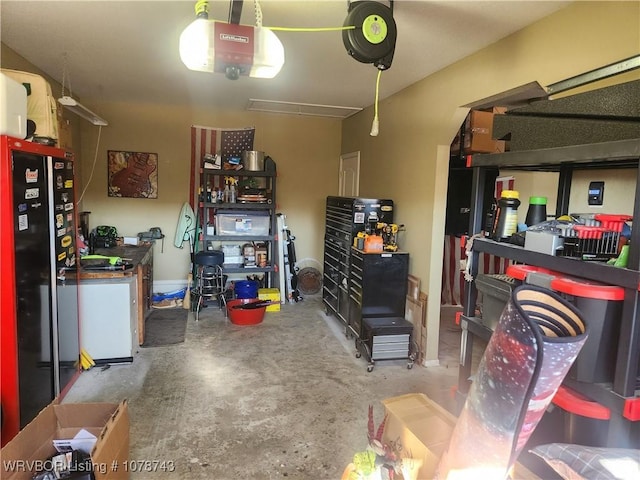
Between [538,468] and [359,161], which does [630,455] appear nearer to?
[538,468]

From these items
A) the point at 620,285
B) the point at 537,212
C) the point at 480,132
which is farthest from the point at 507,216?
the point at 480,132

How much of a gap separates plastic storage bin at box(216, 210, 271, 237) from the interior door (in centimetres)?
115

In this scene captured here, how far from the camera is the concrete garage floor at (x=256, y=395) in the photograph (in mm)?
2344

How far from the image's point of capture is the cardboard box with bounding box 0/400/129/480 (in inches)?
67.2

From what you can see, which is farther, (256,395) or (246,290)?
(246,290)

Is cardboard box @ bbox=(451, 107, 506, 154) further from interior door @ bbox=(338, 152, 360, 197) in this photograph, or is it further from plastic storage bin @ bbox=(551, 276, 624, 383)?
plastic storage bin @ bbox=(551, 276, 624, 383)

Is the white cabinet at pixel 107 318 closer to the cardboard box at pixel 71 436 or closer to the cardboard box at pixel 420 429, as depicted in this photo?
the cardboard box at pixel 71 436

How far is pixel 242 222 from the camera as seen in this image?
538 centimetres

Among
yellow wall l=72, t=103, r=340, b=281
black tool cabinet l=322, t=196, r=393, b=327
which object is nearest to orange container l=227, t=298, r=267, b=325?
black tool cabinet l=322, t=196, r=393, b=327

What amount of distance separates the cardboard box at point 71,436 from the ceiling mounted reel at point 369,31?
208 centimetres

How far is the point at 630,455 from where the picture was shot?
121 cm

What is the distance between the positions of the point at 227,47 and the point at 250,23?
0.94 m

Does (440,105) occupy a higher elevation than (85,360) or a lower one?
higher

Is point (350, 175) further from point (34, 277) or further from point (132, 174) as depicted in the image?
point (34, 277)
